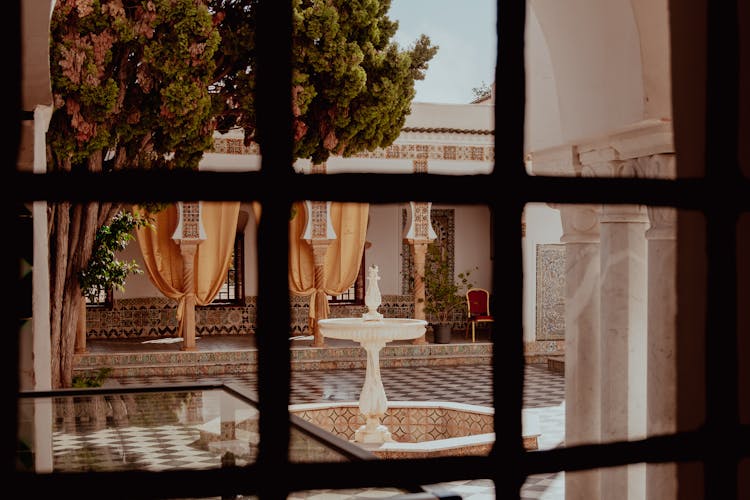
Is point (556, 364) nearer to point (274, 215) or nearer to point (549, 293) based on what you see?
point (549, 293)

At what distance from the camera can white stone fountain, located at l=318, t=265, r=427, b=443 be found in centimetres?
697

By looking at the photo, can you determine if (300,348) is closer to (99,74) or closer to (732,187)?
(99,74)

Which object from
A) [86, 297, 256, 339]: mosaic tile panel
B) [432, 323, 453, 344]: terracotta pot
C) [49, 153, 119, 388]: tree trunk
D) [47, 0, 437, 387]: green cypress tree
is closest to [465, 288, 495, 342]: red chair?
[432, 323, 453, 344]: terracotta pot

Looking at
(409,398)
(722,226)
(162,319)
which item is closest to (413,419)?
(409,398)

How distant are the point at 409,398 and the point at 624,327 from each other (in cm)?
592

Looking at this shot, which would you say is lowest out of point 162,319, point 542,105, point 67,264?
point 162,319

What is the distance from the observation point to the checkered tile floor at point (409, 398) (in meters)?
3.27

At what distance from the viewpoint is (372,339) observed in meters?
7.22

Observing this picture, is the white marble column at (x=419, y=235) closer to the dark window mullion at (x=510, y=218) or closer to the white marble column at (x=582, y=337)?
the white marble column at (x=582, y=337)

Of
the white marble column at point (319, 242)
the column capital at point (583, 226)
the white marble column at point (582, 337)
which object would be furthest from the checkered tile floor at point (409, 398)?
the column capital at point (583, 226)

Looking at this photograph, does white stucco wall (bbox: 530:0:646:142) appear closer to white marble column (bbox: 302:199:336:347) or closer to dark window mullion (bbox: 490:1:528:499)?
dark window mullion (bbox: 490:1:528:499)

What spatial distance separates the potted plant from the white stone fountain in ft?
15.4

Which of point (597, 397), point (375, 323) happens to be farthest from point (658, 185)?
point (375, 323)

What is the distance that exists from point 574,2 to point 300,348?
8.63 meters
